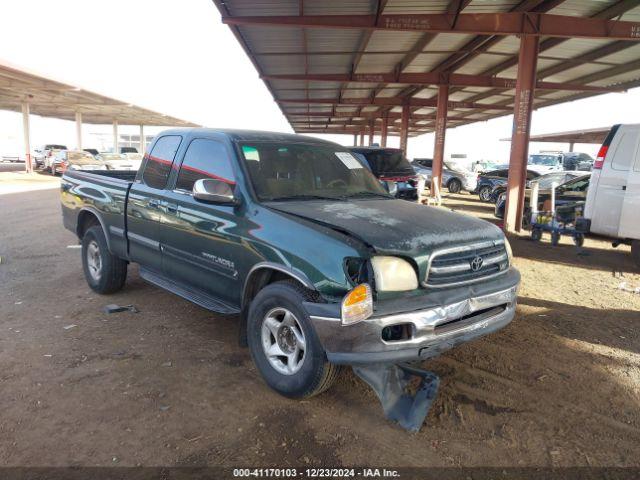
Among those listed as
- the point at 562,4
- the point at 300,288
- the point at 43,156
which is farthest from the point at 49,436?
Result: the point at 43,156

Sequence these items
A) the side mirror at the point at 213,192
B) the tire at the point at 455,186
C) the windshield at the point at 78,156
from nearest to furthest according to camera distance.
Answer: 1. the side mirror at the point at 213,192
2. the tire at the point at 455,186
3. the windshield at the point at 78,156

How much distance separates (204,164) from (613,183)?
6.27 meters

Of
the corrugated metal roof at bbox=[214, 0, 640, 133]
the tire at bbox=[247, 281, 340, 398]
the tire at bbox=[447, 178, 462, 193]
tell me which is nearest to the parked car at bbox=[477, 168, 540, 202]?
the tire at bbox=[447, 178, 462, 193]

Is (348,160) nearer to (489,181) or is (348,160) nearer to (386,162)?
(386,162)

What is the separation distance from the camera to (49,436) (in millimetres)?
2777

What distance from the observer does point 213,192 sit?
345cm

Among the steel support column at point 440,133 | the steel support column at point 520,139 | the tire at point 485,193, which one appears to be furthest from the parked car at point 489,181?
the steel support column at point 520,139

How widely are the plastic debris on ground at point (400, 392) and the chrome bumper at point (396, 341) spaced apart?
149 millimetres

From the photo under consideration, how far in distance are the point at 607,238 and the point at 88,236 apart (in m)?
7.60

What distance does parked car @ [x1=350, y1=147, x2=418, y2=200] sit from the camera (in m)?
11.1

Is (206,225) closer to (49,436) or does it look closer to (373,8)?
(49,436)

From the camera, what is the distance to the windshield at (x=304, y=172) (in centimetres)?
373

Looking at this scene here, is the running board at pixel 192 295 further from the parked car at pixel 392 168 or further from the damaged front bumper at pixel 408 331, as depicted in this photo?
the parked car at pixel 392 168

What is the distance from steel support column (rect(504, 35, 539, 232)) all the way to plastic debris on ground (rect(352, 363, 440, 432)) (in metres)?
8.89
